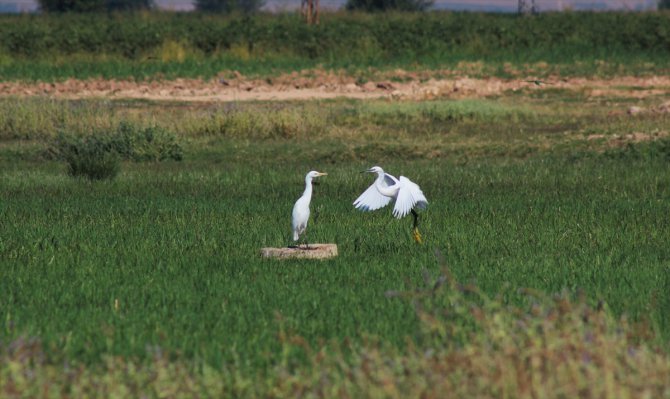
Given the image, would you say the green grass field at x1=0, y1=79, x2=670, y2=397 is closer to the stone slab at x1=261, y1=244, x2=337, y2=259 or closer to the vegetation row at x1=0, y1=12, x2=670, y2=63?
the stone slab at x1=261, y1=244, x2=337, y2=259

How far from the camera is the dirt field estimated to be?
40.2m

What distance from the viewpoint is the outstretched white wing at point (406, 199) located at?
1238 centimetres

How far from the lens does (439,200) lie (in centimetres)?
1877

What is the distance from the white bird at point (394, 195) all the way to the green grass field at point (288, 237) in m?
0.55

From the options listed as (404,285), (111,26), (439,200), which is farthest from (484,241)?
(111,26)

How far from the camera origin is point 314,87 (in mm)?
42031

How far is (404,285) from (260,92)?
3031 centimetres

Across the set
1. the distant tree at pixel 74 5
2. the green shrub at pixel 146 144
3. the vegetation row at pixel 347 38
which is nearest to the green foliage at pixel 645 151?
the green shrub at pixel 146 144

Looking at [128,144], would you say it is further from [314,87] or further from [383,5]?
[383,5]

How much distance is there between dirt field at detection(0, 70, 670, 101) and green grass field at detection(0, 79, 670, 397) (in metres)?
9.17

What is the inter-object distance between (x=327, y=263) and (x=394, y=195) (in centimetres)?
103

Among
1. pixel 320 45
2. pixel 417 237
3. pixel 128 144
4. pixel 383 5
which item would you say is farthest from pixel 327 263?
pixel 383 5

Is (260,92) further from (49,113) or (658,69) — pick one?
(658,69)

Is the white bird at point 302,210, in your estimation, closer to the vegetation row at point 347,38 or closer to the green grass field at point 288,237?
the green grass field at point 288,237
